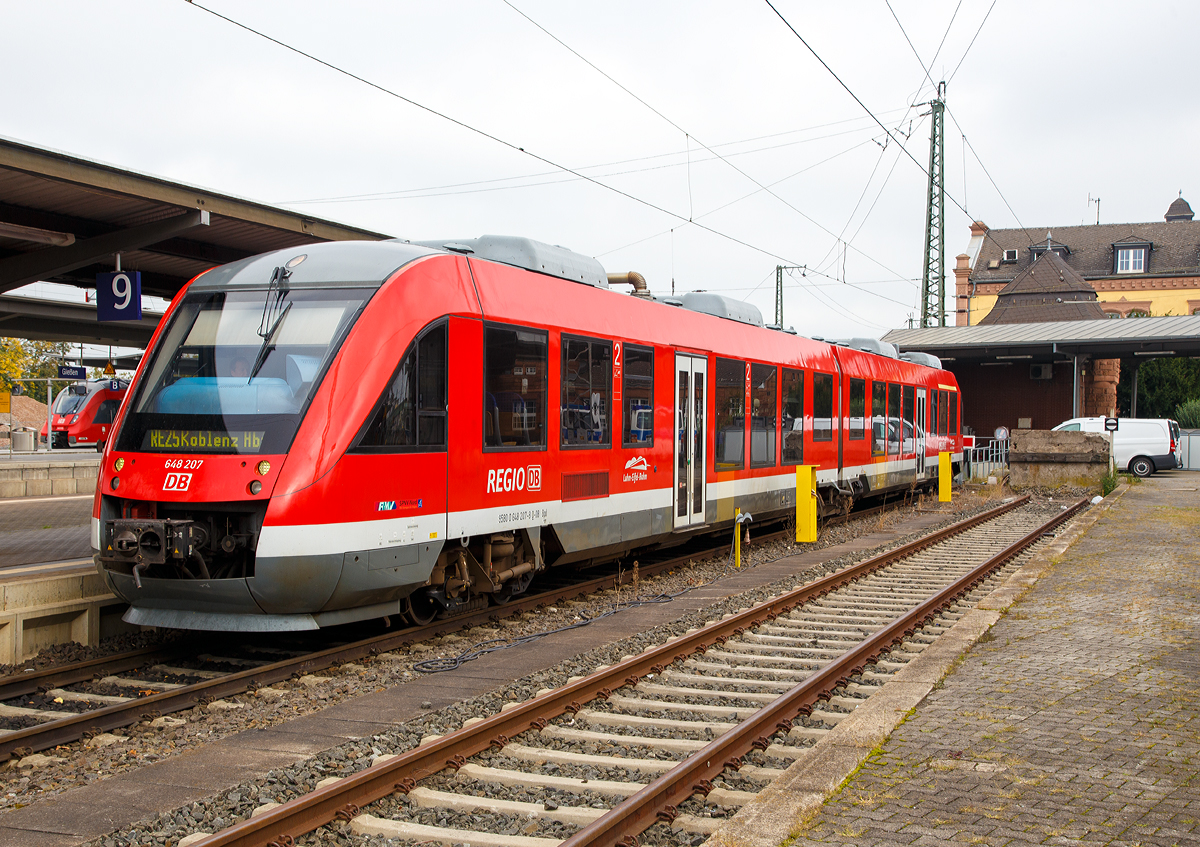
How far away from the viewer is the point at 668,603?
33.8ft

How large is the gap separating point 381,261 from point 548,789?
4.47m

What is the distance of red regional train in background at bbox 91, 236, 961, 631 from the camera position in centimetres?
694

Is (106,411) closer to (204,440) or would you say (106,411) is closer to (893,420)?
(893,420)

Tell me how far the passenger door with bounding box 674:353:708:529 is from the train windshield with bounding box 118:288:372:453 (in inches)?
216

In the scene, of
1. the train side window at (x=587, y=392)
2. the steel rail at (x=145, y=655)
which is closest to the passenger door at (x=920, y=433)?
the steel rail at (x=145, y=655)

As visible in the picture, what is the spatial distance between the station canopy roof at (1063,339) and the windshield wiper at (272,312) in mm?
30126

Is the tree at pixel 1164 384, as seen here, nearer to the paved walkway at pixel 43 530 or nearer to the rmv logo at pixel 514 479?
the paved walkway at pixel 43 530

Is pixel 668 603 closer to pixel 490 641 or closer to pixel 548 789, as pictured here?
pixel 490 641

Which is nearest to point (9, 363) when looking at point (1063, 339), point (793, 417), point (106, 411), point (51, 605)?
point (106, 411)

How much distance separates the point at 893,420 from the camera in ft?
71.4

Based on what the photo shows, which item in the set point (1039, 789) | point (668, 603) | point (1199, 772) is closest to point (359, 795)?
point (1039, 789)

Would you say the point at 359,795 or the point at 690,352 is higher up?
the point at 690,352

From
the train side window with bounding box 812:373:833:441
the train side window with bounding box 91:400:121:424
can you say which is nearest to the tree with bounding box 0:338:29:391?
the train side window with bounding box 91:400:121:424

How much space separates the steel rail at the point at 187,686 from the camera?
5.54m
